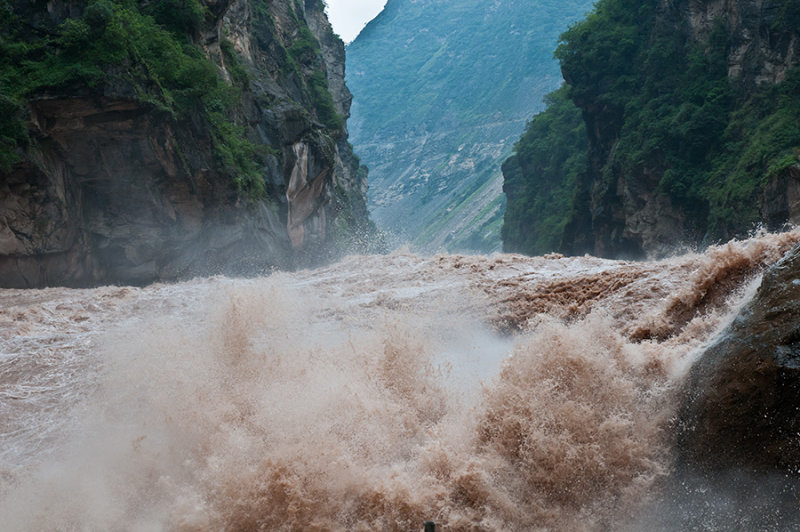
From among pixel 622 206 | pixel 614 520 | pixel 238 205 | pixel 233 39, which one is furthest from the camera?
pixel 622 206

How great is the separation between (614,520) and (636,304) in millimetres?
4230

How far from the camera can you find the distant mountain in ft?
430

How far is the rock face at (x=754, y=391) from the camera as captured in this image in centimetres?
465

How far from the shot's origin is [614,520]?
523 cm

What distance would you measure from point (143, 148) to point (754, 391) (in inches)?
759

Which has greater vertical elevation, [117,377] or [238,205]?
[238,205]

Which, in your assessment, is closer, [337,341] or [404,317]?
[337,341]

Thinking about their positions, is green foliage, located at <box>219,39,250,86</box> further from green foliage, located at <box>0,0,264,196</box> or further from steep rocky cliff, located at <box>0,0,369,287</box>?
green foliage, located at <box>0,0,264,196</box>

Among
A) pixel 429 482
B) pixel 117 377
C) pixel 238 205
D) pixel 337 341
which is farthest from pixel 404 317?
pixel 238 205

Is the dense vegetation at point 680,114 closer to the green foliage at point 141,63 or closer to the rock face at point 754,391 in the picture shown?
the green foliage at point 141,63

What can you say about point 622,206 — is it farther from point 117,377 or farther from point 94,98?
point 117,377

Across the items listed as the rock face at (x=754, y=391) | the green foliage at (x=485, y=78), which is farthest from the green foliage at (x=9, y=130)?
the green foliage at (x=485, y=78)

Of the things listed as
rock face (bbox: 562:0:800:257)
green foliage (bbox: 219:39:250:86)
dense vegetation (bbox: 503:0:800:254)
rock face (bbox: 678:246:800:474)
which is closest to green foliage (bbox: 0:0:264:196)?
green foliage (bbox: 219:39:250:86)

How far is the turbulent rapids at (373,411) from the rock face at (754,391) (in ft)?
1.16
